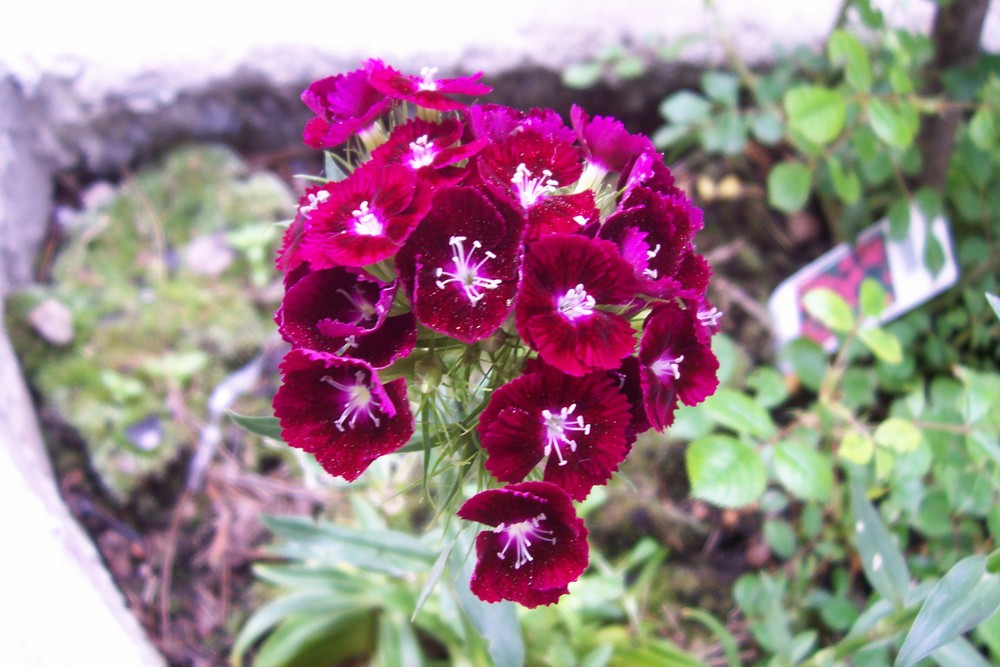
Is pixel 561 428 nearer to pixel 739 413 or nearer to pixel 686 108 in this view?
pixel 739 413

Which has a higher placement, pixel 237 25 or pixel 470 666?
pixel 237 25

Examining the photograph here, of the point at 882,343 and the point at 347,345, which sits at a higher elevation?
the point at 347,345

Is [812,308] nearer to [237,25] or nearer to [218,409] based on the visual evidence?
[218,409]

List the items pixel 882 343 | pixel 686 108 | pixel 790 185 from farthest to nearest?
pixel 686 108, pixel 790 185, pixel 882 343

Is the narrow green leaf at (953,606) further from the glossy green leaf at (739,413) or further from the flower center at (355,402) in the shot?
the flower center at (355,402)

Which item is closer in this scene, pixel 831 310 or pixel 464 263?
pixel 464 263

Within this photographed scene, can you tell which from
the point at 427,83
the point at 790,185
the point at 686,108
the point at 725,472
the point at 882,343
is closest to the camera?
the point at 427,83

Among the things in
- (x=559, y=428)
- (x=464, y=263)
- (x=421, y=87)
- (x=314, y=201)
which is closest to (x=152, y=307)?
(x=314, y=201)

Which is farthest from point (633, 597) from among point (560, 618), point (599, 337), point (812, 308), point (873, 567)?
point (599, 337)
